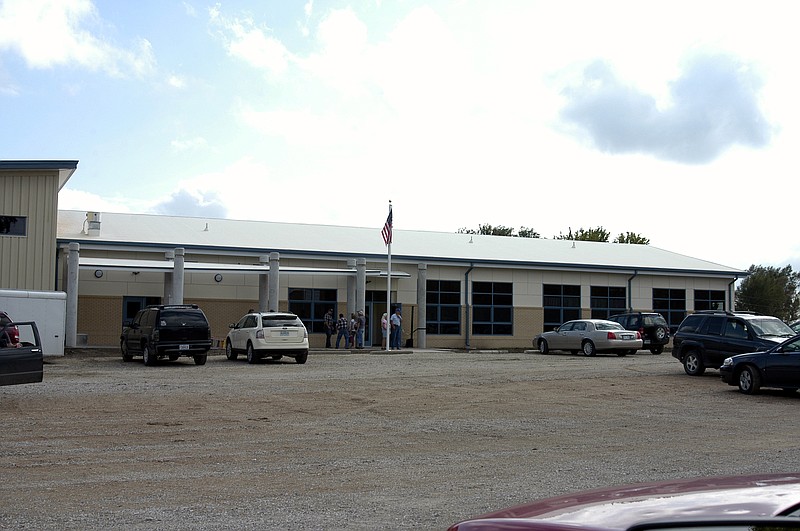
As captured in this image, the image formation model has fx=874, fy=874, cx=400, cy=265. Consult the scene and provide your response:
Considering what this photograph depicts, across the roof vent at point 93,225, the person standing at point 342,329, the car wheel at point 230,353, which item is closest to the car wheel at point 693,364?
the car wheel at point 230,353

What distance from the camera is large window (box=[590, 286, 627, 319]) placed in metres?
44.1

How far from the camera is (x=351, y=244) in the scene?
41938 millimetres

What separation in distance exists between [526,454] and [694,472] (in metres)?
2.21

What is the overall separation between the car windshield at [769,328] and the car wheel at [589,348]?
970cm

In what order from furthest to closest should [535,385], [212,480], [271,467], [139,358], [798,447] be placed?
[139,358], [535,385], [798,447], [271,467], [212,480]

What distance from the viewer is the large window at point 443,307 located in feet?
134

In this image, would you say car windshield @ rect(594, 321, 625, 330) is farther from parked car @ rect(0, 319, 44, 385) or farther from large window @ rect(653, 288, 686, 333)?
parked car @ rect(0, 319, 44, 385)

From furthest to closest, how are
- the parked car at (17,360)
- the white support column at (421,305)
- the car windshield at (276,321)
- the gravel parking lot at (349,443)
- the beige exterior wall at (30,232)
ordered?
the white support column at (421,305) < the beige exterior wall at (30,232) < the car windshield at (276,321) < the parked car at (17,360) < the gravel parking lot at (349,443)

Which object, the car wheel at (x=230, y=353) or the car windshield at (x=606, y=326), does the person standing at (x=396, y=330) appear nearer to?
the car windshield at (x=606, y=326)

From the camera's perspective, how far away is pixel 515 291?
42469 millimetres

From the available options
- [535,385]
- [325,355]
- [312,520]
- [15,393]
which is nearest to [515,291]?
[325,355]

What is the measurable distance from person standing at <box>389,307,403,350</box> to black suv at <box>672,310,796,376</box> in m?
14.9

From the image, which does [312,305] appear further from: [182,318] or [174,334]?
[174,334]

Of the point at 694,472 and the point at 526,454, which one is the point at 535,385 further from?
the point at 694,472
